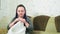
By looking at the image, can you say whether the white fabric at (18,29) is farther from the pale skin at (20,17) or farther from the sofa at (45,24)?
the sofa at (45,24)

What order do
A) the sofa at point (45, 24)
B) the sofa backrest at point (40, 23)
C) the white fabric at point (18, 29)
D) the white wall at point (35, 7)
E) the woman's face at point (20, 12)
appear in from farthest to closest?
the white wall at point (35, 7) → the sofa backrest at point (40, 23) → the sofa at point (45, 24) → the woman's face at point (20, 12) → the white fabric at point (18, 29)

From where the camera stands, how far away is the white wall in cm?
291

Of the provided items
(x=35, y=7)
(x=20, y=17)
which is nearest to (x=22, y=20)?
(x=20, y=17)

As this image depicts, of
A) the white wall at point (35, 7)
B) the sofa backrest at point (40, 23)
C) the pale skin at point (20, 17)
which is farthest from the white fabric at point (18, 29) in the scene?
the white wall at point (35, 7)

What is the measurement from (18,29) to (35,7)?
41.9 inches

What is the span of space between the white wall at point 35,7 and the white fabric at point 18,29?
965 millimetres

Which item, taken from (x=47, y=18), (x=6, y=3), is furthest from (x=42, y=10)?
(x=6, y=3)

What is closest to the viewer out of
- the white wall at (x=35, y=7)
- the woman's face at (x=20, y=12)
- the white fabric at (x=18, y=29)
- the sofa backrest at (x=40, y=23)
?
the white fabric at (x=18, y=29)

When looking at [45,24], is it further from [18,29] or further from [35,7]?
[18,29]

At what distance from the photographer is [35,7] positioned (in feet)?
9.87

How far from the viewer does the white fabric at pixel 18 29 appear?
6.70ft

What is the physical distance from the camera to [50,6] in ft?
9.62

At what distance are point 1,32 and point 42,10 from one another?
3.46ft

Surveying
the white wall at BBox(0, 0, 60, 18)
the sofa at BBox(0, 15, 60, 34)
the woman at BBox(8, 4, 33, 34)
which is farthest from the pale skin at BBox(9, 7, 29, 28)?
the white wall at BBox(0, 0, 60, 18)
